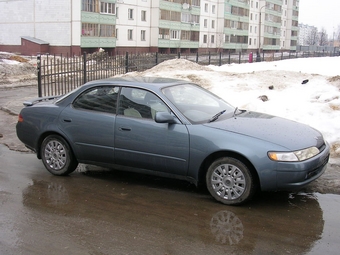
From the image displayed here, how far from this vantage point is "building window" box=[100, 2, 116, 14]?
4912 centimetres

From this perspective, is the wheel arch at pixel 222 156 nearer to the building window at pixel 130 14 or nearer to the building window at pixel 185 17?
the building window at pixel 130 14

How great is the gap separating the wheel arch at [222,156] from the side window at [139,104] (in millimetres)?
892

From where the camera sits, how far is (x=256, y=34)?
89.9 m

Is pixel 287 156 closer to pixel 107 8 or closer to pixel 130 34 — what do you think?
pixel 107 8

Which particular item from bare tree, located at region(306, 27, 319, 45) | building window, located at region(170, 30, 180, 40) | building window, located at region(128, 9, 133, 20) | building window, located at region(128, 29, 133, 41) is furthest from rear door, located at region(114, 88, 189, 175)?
bare tree, located at region(306, 27, 319, 45)

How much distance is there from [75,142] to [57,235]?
6.90 feet

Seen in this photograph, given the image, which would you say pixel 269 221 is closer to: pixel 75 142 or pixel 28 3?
pixel 75 142

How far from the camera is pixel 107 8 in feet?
163

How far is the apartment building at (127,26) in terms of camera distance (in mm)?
45719

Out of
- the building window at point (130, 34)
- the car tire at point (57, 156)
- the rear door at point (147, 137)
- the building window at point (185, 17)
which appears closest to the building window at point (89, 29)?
the building window at point (130, 34)

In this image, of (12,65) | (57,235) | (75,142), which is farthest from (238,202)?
(12,65)

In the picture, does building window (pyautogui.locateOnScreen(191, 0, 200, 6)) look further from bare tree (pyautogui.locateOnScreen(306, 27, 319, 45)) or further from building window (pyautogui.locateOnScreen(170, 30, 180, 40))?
bare tree (pyautogui.locateOnScreen(306, 27, 319, 45))

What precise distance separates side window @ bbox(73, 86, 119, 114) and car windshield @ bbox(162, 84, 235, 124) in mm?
797

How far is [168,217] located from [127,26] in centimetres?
5108
